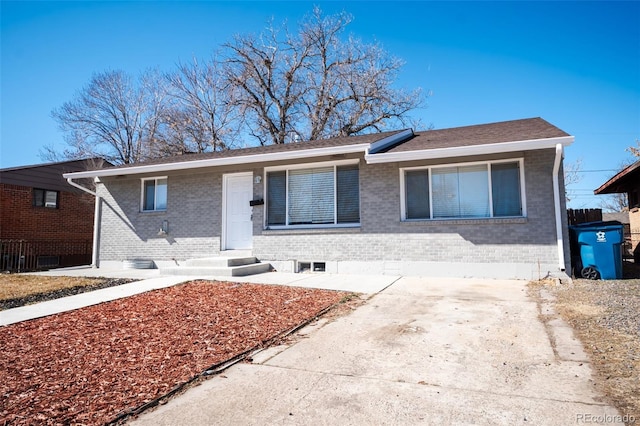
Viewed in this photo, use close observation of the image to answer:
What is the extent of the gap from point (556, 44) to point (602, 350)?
1270cm

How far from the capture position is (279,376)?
2.99 meters

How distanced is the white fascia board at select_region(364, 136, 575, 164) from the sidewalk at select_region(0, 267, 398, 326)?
9.21ft

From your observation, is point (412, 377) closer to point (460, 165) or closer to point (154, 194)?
point (460, 165)

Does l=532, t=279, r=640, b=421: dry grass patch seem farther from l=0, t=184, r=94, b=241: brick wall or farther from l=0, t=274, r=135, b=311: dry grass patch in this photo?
l=0, t=184, r=94, b=241: brick wall

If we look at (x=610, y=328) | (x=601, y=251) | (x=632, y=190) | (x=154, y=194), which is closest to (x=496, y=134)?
(x=601, y=251)

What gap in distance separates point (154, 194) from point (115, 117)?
1498 cm

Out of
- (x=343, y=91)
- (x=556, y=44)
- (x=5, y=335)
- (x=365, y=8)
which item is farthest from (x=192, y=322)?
(x=343, y=91)

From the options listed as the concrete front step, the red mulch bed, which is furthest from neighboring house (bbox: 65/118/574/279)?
the red mulch bed

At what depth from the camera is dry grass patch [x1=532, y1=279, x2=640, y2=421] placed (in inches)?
101

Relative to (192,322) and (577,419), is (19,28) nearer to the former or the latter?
(192,322)

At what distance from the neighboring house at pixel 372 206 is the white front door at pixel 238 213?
0.03 meters

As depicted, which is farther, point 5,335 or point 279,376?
point 5,335

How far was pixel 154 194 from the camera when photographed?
452 inches

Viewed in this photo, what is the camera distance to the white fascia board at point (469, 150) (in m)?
7.02
